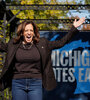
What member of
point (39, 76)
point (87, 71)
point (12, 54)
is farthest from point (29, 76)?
point (87, 71)

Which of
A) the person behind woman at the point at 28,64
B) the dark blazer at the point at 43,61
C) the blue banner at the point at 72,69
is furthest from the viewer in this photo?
the blue banner at the point at 72,69

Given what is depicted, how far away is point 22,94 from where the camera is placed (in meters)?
2.91

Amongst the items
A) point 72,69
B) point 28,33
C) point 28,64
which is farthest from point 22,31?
point 72,69

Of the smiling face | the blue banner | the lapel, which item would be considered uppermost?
the smiling face

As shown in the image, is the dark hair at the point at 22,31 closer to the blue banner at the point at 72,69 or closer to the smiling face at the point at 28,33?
the smiling face at the point at 28,33

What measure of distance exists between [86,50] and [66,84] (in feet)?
4.72

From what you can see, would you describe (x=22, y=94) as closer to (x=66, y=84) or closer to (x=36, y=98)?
(x=36, y=98)

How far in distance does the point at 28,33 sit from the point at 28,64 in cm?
40

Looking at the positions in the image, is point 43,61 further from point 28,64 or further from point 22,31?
point 22,31

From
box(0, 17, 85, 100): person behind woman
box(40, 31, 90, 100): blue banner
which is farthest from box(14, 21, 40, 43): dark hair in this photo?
box(40, 31, 90, 100): blue banner

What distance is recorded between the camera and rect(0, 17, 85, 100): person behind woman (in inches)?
114

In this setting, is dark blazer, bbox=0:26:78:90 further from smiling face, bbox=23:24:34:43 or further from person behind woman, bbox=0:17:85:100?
smiling face, bbox=23:24:34:43

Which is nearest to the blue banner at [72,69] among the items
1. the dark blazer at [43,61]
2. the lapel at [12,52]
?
the dark blazer at [43,61]

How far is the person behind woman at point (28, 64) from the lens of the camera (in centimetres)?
291
